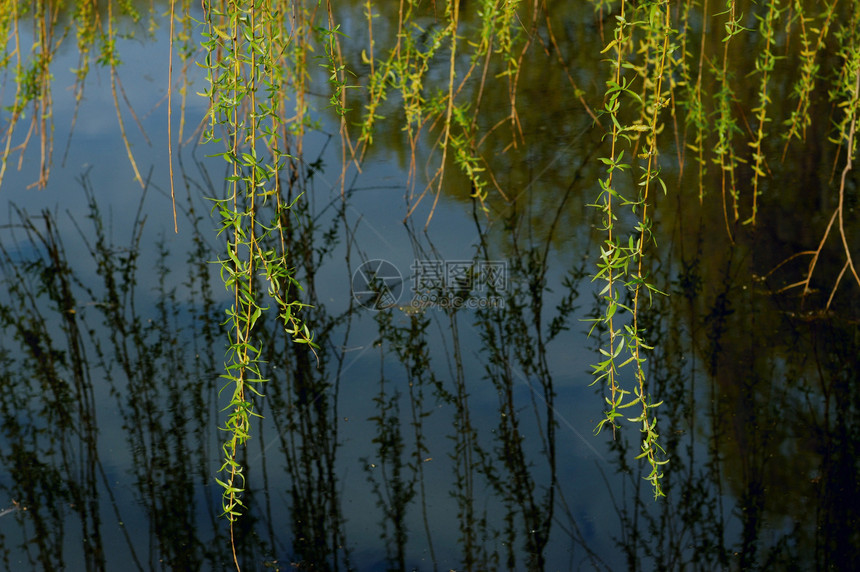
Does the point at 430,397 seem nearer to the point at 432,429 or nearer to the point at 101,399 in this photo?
the point at 432,429

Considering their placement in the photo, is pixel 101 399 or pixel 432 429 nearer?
pixel 432 429

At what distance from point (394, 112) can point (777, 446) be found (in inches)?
92.3

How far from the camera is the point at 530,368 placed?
1.90 meters

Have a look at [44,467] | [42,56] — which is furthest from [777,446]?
[42,56]

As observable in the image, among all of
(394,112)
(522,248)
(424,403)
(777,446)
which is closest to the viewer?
(777,446)

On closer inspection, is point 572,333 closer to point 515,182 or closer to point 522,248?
point 522,248

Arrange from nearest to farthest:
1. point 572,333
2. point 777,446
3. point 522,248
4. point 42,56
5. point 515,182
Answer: point 777,446 → point 572,333 → point 522,248 → point 42,56 → point 515,182

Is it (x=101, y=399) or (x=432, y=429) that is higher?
(x=101, y=399)

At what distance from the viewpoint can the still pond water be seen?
1438 mm

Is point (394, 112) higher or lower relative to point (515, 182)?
higher

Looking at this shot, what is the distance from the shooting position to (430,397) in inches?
72.2

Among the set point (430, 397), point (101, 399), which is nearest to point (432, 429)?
point (430, 397)

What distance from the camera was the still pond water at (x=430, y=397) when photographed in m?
1.44

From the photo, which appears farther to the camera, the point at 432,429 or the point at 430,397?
the point at 430,397
